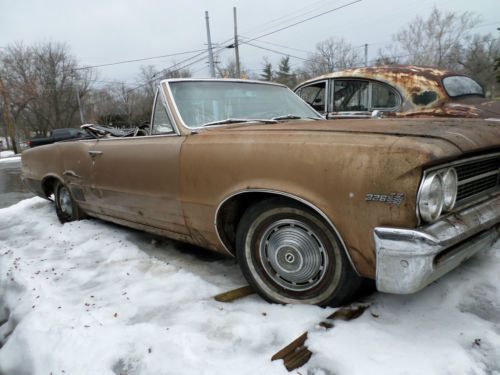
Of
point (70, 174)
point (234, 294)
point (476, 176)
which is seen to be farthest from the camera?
point (70, 174)

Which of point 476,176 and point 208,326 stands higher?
point 476,176

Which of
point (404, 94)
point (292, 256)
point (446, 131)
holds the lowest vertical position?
point (292, 256)

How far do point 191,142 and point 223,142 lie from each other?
1.01 feet

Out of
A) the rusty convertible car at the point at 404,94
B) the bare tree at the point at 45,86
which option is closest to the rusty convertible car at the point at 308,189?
the rusty convertible car at the point at 404,94

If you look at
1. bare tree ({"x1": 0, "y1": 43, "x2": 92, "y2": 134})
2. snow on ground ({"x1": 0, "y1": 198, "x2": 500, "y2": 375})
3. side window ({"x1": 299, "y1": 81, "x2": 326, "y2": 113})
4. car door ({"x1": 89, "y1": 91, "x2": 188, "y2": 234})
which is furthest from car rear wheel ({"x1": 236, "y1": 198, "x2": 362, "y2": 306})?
bare tree ({"x1": 0, "y1": 43, "x2": 92, "y2": 134})

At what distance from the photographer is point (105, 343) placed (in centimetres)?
202

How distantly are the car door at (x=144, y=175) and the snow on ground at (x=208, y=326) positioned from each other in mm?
456

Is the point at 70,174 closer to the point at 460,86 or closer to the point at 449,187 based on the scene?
the point at 449,187

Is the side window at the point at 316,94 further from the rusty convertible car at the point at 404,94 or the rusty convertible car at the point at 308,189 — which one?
the rusty convertible car at the point at 308,189

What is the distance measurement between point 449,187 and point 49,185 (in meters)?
4.69

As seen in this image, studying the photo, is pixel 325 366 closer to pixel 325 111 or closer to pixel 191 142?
pixel 191 142

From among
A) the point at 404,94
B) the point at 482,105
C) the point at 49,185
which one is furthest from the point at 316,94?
the point at 49,185

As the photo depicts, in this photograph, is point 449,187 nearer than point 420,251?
No

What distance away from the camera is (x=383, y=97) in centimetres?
521
